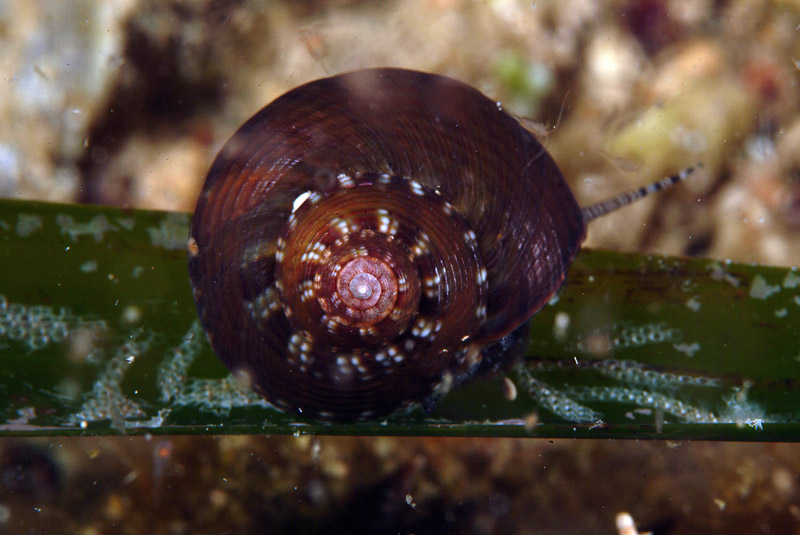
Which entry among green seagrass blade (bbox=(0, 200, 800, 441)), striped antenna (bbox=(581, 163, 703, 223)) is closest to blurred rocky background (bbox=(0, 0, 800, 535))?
striped antenna (bbox=(581, 163, 703, 223))

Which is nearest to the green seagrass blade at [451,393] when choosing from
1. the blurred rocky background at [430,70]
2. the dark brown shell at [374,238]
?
the dark brown shell at [374,238]

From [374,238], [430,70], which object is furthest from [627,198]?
[374,238]

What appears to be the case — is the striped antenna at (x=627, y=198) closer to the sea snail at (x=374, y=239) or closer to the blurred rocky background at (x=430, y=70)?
the blurred rocky background at (x=430, y=70)

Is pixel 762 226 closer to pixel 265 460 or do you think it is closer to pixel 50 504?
pixel 265 460

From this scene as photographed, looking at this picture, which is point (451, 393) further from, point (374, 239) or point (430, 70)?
A: point (430, 70)

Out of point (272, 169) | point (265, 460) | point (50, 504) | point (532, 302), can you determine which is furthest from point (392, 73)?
point (50, 504)

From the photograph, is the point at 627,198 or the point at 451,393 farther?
the point at 627,198

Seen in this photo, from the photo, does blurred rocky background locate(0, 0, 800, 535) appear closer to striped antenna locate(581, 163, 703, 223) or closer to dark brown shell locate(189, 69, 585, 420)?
striped antenna locate(581, 163, 703, 223)

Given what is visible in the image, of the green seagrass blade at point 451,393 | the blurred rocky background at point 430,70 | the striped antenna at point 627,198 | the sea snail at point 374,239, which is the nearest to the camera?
the sea snail at point 374,239
